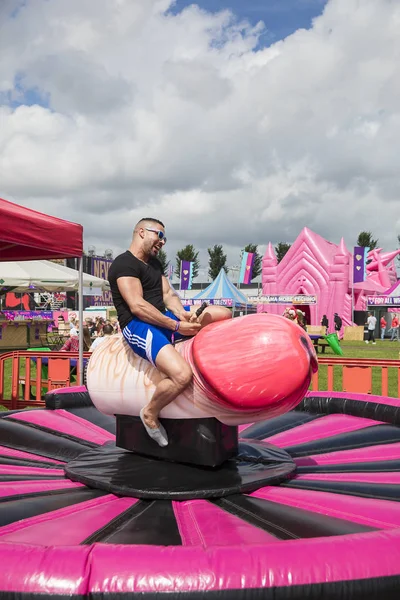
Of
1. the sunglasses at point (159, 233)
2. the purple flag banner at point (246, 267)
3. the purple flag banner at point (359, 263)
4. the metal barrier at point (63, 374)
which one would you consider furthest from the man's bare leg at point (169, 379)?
the purple flag banner at point (246, 267)

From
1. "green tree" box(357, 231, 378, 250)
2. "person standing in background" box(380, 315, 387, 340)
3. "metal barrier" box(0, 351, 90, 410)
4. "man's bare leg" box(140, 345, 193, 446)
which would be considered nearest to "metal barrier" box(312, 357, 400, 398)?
"metal barrier" box(0, 351, 90, 410)

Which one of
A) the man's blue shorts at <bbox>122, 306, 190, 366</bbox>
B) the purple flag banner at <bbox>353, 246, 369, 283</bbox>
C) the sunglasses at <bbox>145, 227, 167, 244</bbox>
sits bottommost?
the man's blue shorts at <bbox>122, 306, 190, 366</bbox>

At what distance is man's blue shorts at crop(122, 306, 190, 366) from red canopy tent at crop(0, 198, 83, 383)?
90.9 inches

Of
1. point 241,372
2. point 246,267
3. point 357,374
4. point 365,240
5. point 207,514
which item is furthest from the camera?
point 365,240

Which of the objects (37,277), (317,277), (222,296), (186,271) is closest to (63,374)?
(37,277)

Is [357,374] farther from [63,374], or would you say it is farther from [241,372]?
[241,372]

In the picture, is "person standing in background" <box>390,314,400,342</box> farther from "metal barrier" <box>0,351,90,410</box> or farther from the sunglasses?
the sunglasses

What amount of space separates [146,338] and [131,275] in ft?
0.99

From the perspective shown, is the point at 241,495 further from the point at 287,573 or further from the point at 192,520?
the point at 287,573

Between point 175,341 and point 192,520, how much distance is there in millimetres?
829

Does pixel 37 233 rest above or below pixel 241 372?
above

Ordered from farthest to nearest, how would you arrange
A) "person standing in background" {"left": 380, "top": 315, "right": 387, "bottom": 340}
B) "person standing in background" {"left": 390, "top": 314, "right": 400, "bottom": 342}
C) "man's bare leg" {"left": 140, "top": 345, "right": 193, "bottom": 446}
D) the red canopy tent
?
"person standing in background" {"left": 380, "top": 315, "right": 387, "bottom": 340}, "person standing in background" {"left": 390, "top": 314, "right": 400, "bottom": 342}, the red canopy tent, "man's bare leg" {"left": 140, "top": 345, "right": 193, "bottom": 446}

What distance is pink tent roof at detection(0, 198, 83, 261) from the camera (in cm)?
438

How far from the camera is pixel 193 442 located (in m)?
2.45
